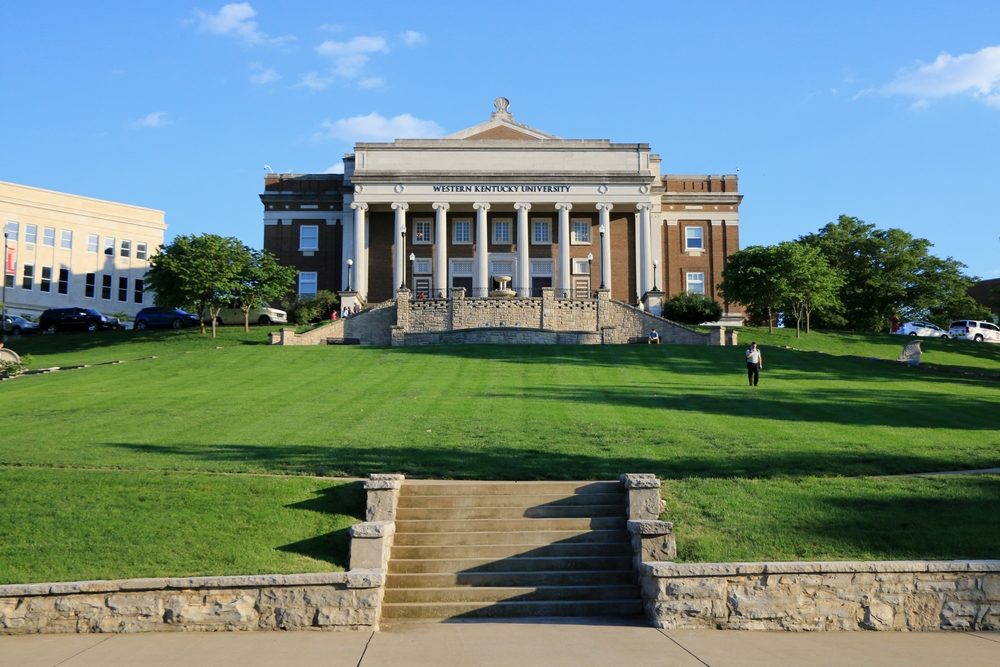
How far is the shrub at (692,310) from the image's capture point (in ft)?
169

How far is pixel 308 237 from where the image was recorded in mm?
64500

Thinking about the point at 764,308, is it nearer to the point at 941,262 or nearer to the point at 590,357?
the point at 590,357

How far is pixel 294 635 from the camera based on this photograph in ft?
33.5

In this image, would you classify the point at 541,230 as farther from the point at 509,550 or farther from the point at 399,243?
the point at 509,550

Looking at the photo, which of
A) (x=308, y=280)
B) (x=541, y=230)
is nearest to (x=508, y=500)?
(x=541, y=230)

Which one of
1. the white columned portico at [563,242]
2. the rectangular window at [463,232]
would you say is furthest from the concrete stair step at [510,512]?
the rectangular window at [463,232]

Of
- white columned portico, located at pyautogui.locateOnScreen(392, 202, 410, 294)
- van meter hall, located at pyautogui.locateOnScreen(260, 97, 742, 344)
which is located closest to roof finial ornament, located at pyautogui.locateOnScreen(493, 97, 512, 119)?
van meter hall, located at pyautogui.locateOnScreen(260, 97, 742, 344)

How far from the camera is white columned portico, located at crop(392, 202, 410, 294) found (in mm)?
56406

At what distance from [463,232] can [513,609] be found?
171ft

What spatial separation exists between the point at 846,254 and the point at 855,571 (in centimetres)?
6421

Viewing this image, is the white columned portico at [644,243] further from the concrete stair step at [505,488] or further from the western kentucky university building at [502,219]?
the concrete stair step at [505,488]

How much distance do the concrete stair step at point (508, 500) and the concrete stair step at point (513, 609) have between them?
7.05 ft

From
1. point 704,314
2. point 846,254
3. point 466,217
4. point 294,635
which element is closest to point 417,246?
point 466,217

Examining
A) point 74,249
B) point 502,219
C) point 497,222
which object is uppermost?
point 502,219
